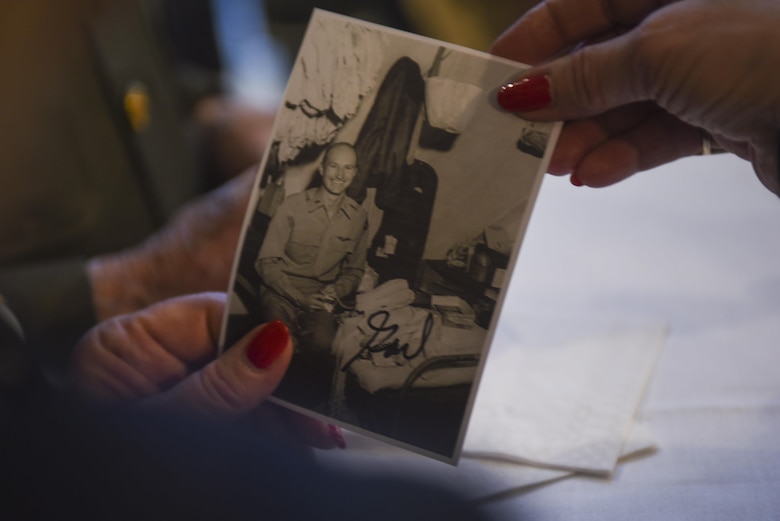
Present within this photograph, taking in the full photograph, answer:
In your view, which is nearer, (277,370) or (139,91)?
(277,370)

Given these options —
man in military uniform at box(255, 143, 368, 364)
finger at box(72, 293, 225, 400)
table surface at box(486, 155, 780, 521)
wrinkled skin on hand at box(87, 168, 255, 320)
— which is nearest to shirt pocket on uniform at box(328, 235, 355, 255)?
man in military uniform at box(255, 143, 368, 364)

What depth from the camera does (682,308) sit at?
0.74 meters

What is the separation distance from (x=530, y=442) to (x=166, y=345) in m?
0.30

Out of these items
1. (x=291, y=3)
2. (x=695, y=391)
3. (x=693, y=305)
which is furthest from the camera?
(x=291, y=3)

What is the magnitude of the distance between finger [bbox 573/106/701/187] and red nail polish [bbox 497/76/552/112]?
0.10m

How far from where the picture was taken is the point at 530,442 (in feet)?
1.89

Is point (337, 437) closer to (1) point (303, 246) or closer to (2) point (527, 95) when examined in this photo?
(1) point (303, 246)

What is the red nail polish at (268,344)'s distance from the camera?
0.51 metres

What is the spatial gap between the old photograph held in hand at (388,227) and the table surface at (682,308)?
0.12 m

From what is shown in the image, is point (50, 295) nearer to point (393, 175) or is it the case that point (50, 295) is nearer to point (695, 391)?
point (393, 175)

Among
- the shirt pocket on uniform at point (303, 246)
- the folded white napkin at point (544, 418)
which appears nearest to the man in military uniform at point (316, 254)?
the shirt pocket on uniform at point (303, 246)

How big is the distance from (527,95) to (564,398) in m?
0.28

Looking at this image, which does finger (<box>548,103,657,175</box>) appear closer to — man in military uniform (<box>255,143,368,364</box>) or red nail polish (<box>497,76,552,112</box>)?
red nail polish (<box>497,76,552,112</box>)

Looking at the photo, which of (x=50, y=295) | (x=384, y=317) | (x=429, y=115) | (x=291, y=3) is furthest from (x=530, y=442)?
(x=291, y=3)
